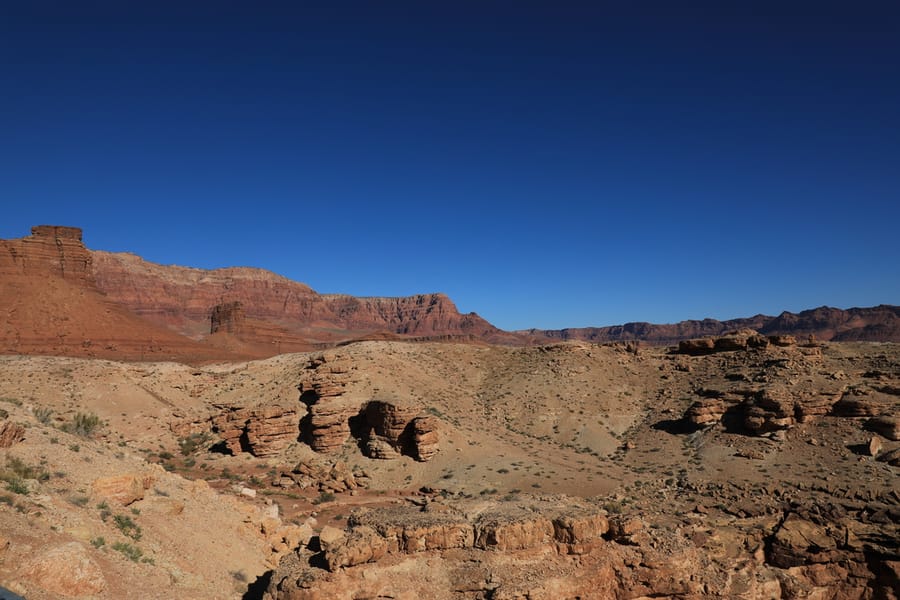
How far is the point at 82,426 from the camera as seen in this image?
21953 millimetres

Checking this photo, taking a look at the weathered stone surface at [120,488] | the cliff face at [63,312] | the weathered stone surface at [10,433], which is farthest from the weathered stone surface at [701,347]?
the cliff face at [63,312]

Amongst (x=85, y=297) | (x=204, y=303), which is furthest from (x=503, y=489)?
(x=204, y=303)

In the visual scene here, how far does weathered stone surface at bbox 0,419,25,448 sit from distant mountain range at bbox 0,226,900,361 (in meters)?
44.6

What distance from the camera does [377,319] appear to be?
19062cm

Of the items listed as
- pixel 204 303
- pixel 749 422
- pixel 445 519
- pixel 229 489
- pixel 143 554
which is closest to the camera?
pixel 143 554

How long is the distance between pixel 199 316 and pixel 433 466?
127345 mm

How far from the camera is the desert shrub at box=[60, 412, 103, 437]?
1703 centimetres

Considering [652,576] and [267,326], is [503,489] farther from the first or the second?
[267,326]

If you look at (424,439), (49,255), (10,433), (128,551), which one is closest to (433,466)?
(424,439)

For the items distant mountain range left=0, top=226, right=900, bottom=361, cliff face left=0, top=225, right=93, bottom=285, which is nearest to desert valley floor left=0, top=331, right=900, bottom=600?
distant mountain range left=0, top=226, right=900, bottom=361

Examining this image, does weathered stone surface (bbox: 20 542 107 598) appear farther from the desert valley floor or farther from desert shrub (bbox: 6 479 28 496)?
desert shrub (bbox: 6 479 28 496)

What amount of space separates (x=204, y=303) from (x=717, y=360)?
137 metres

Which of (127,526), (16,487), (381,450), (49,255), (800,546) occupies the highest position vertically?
(49,255)

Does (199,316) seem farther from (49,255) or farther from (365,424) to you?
(365,424)
